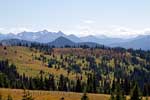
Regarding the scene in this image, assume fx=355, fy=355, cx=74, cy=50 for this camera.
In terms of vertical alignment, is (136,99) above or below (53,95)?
above

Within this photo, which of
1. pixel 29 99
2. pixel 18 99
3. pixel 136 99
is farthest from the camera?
pixel 18 99

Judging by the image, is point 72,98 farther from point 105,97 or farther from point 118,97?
point 118,97

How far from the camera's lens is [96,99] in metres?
177

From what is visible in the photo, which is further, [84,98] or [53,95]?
[53,95]

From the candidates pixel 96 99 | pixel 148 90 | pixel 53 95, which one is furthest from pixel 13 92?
pixel 148 90

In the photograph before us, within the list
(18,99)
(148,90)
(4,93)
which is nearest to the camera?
(18,99)

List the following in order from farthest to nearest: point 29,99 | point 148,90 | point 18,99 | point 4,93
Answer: point 148,90 < point 4,93 < point 18,99 < point 29,99

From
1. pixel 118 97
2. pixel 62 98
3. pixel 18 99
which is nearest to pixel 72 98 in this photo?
pixel 62 98

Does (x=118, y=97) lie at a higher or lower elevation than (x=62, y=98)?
higher

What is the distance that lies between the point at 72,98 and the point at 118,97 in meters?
104

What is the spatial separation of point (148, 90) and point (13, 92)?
74933 mm

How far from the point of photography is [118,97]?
247 ft

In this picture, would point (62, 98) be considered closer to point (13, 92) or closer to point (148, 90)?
point (13, 92)

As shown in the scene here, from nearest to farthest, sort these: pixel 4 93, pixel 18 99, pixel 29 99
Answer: pixel 29 99
pixel 18 99
pixel 4 93
